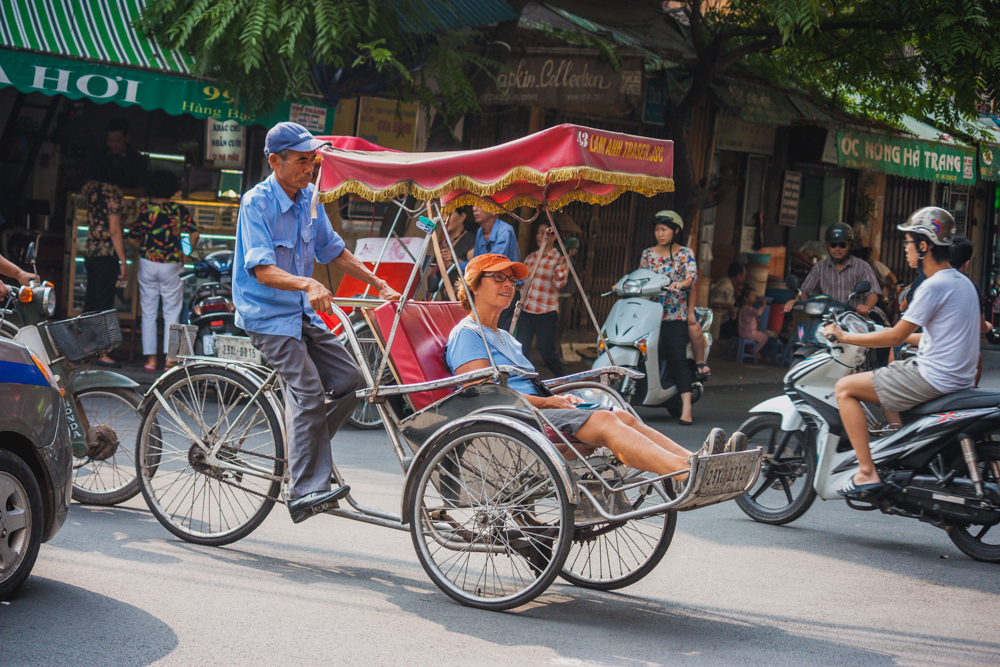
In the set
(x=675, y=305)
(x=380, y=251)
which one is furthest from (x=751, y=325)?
(x=380, y=251)

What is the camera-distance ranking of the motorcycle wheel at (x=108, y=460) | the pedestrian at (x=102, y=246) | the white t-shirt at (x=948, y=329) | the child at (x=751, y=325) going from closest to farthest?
1. the white t-shirt at (x=948, y=329)
2. the motorcycle wheel at (x=108, y=460)
3. the pedestrian at (x=102, y=246)
4. the child at (x=751, y=325)

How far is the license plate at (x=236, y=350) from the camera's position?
201 inches

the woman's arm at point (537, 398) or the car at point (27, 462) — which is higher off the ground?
the woman's arm at point (537, 398)

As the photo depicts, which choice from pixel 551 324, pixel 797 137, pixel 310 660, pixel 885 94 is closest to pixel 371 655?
pixel 310 660

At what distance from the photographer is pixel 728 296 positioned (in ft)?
50.6

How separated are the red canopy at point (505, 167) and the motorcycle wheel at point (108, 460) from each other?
62.9 inches

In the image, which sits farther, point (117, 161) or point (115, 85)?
point (117, 161)

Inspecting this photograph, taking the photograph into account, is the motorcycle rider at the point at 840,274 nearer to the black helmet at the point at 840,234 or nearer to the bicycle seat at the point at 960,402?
the black helmet at the point at 840,234

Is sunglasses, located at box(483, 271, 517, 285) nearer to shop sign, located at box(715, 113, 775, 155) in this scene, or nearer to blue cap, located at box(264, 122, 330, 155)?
blue cap, located at box(264, 122, 330, 155)

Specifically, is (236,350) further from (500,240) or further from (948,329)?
(500,240)

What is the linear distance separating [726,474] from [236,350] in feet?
8.08

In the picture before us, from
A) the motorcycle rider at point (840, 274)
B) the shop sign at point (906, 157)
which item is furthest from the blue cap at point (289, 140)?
the shop sign at point (906, 157)

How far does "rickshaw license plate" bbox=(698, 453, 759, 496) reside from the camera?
12.8 feet

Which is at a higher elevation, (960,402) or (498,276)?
(498,276)
